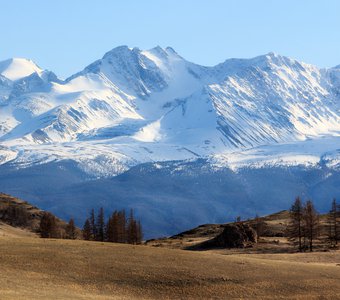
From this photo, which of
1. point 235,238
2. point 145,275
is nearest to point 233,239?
point 235,238

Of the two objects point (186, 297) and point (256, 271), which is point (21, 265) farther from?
point (256, 271)

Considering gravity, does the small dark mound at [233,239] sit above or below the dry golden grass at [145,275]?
above

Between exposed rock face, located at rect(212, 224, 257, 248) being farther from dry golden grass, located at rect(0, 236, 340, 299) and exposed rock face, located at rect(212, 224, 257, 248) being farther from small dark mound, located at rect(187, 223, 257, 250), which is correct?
dry golden grass, located at rect(0, 236, 340, 299)

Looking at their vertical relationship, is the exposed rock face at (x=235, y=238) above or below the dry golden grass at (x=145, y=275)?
above

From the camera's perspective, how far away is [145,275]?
236ft

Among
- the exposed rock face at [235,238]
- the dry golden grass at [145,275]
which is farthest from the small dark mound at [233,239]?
the dry golden grass at [145,275]

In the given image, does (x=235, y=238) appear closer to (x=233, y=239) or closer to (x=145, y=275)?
(x=233, y=239)

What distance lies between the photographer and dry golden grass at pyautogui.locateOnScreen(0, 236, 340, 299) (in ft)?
221

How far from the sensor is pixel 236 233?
399 feet

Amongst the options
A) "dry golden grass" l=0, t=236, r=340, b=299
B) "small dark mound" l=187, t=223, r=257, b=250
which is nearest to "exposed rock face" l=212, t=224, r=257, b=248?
"small dark mound" l=187, t=223, r=257, b=250

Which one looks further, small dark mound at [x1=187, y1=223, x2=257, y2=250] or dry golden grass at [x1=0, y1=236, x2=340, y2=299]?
small dark mound at [x1=187, y1=223, x2=257, y2=250]

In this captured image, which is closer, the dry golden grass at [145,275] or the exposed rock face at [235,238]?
the dry golden grass at [145,275]

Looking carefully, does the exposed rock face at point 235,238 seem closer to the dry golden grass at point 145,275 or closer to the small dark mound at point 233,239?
the small dark mound at point 233,239

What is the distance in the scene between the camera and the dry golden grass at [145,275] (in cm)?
6750
